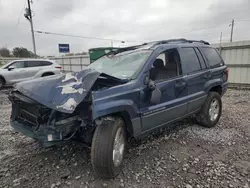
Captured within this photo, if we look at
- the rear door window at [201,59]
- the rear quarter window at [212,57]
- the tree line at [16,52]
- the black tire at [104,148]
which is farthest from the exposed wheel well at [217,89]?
the tree line at [16,52]

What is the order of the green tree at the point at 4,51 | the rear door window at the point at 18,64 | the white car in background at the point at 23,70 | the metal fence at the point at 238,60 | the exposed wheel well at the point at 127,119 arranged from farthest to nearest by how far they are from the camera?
the green tree at the point at 4,51 → the rear door window at the point at 18,64 → the white car in background at the point at 23,70 → the metal fence at the point at 238,60 → the exposed wheel well at the point at 127,119

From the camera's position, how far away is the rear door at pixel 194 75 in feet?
12.2

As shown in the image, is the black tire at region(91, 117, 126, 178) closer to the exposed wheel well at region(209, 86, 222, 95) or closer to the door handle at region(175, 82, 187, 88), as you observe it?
the door handle at region(175, 82, 187, 88)

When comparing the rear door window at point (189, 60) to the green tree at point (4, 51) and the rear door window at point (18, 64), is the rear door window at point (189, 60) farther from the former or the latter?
the green tree at point (4, 51)

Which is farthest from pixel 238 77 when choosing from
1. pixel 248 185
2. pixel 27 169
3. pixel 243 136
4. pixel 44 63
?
pixel 44 63

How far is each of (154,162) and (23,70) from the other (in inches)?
409

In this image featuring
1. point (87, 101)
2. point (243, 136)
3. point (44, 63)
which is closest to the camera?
point (87, 101)

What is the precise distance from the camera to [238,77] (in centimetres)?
910

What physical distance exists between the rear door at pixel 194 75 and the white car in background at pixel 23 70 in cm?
925

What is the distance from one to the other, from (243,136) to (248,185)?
1.69m

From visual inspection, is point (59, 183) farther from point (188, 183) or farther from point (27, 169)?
point (188, 183)

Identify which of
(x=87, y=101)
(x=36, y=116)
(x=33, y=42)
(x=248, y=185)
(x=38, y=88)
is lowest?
(x=248, y=185)

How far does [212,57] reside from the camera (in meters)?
4.51

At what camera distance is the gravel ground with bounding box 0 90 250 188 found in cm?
255
